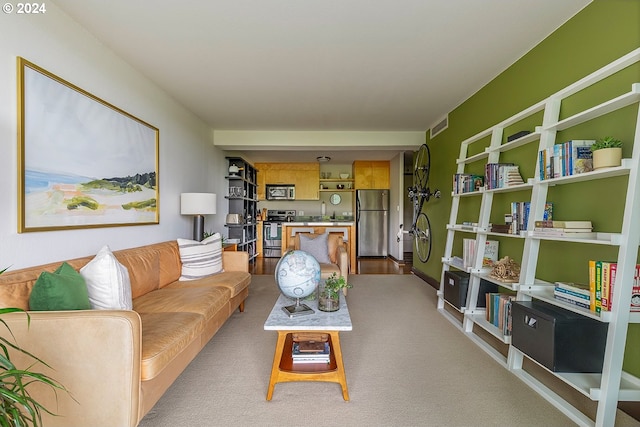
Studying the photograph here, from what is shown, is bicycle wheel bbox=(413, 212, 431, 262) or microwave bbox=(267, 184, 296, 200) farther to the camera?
microwave bbox=(267, 184, 296, 200)

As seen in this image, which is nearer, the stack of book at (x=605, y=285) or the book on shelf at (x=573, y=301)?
the stack of book at (x=605, y=285)

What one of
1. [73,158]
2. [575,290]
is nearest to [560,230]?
[575,290]

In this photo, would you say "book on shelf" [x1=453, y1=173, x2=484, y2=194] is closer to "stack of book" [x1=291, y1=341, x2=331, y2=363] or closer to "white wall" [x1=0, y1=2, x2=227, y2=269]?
"stack of book" [x1=291, y1=341, x2=331, y2=363]

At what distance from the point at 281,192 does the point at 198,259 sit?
510 centimetres

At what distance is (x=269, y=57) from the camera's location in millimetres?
2785

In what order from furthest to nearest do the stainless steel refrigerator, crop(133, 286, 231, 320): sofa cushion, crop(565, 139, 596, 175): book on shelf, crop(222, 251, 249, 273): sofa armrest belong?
the stainless steel refrigerator < crop(222, 251, 249, 273): sofa armrest < crop(133, 286, 231, 320): sofa cushion < crop(565, 139, 596, 175): book on shelf

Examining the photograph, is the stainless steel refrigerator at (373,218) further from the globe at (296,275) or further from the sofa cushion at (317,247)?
the globe at (296,275)

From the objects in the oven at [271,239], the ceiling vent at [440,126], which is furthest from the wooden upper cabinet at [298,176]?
the ceiling vent at [440,126]

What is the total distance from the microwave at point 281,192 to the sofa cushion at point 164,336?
6.17m

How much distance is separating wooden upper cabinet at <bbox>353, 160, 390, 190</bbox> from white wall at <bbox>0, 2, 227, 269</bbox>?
4.54 m

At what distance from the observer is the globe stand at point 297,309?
6.65ft

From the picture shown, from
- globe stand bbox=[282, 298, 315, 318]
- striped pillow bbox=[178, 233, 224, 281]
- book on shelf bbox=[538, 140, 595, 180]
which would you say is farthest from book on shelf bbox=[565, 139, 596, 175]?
striped pillow bbox=[178, 233, 224, 281]

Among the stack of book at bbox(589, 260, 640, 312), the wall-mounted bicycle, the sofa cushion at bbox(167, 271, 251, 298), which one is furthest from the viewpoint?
the wall-mounted bicycle

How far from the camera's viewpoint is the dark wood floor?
239 inches
